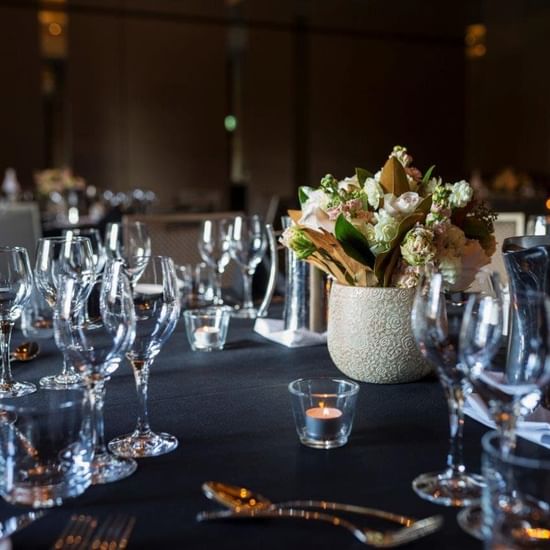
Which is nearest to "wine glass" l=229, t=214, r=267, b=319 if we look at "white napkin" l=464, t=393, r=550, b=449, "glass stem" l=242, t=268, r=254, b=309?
"glass stem" l=242, t=268, r=254, b=309

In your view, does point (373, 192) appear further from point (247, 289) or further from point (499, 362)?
point (247, 289)

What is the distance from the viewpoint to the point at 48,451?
96 centimetres

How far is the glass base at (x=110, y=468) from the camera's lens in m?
1.03

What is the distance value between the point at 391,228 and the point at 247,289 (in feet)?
3.27

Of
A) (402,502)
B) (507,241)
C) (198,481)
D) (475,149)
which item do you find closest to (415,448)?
(402,502)

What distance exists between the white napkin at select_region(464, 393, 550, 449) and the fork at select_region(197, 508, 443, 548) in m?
0.31

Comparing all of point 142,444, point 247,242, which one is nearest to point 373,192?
point 142,444

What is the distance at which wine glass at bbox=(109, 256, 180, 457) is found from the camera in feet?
3.78

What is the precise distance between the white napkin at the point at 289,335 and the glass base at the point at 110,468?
75 cm

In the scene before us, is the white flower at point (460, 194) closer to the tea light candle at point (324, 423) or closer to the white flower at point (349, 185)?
the white flower at point (349, 185)

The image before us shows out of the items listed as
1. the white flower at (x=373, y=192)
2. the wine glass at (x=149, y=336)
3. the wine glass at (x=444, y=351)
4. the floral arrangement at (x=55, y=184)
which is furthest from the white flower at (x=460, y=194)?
the floral arrangement at (x=55, y=184)

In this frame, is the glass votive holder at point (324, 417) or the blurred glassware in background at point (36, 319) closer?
the glass votive holder at point (324, 417)

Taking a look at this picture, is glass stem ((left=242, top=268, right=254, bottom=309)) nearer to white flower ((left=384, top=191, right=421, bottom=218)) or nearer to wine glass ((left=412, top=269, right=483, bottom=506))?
white flower ((left=384, top=191, right=421, bottom=218))

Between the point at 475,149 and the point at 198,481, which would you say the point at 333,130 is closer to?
the point at 475,149
